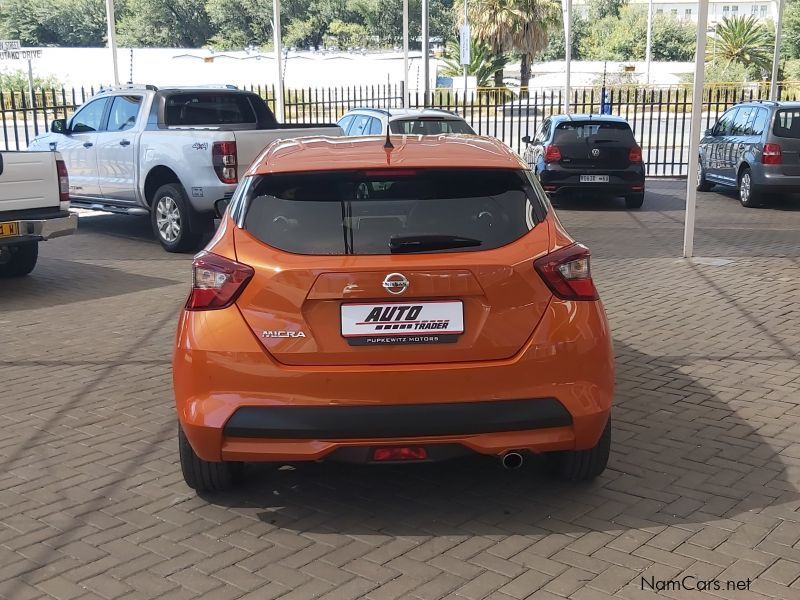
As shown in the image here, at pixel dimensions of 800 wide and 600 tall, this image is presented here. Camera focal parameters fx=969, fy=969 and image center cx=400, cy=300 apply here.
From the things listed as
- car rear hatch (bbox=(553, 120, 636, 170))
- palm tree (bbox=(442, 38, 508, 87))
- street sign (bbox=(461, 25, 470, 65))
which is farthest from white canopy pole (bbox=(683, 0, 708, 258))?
palm tree (bbox=(442, 38, 508, 87))

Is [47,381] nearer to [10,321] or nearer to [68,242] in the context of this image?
[10,321]

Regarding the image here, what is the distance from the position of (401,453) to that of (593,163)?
40.8ft

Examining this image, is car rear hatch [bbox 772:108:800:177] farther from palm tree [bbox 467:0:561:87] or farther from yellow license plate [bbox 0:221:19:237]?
palm tree [bbox 467:0:561:87]

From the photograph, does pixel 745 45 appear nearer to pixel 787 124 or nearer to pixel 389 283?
pixel 787 124

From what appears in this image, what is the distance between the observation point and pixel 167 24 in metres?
86.6

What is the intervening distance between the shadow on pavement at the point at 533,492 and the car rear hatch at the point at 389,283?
800mm

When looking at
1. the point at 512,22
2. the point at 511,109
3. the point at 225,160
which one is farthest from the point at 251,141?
the point at 512,22

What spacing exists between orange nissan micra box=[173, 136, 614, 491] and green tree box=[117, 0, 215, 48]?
283ft

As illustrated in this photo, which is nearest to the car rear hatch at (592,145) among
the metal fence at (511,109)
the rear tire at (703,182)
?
the metal fence at (511,109)

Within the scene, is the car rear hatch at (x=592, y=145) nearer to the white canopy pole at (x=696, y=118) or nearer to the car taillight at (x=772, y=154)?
the car taillight at (x=772, y=154)

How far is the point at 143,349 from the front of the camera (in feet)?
23.9

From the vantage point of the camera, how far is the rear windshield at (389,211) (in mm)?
3982

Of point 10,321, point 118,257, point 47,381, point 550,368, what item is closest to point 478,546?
point 550,368

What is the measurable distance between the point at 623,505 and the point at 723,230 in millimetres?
9898
